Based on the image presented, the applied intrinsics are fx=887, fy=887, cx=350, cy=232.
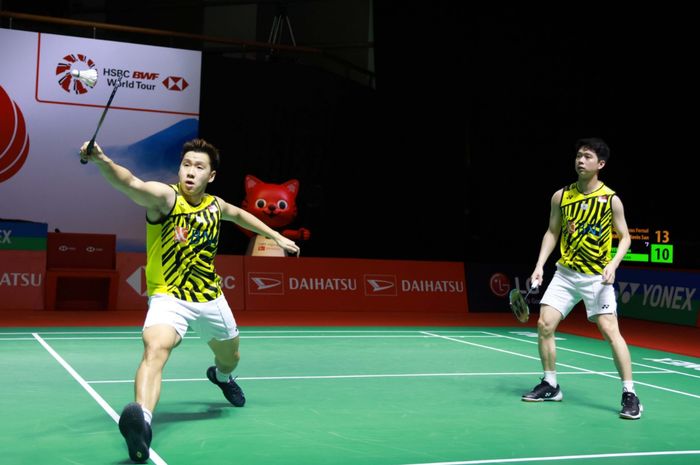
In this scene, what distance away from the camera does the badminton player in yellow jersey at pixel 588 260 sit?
19.6 ft

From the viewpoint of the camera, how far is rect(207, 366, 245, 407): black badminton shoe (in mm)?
5715

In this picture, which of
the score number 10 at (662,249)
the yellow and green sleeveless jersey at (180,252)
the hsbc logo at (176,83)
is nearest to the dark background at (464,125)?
the score number 10 at (662,249)

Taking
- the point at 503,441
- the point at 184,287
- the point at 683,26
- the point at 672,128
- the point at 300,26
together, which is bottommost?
the point at 503,441

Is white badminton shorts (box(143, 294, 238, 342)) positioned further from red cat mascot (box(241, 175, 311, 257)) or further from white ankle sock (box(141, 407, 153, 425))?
red cat mascot (box(241, 175, 311, 257))

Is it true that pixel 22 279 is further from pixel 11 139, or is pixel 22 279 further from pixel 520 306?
pixel 520 306

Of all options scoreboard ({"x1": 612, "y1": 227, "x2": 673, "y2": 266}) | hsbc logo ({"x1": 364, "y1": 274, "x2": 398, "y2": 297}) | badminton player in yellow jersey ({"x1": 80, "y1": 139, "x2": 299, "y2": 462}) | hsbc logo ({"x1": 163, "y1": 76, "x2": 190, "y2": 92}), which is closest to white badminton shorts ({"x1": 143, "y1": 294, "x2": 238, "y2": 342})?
badminton player in yellow jersey ({"x1": 80, "y1": 139, "x2": 299, "y2": 462})

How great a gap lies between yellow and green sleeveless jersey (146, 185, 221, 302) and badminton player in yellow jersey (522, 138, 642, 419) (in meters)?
2.35

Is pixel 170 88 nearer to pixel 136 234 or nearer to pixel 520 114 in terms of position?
pixel 136 234

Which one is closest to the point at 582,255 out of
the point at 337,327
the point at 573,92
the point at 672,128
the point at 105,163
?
the point at 105,163

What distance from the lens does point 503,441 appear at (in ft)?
16.5

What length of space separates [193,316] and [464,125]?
443 inches

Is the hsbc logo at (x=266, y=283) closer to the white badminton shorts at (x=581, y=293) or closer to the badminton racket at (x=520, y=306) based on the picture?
the badminton racket at (x=520, y=306)

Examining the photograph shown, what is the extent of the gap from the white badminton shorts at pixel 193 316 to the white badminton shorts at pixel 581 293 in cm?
230

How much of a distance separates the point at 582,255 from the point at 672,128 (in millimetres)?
6987
